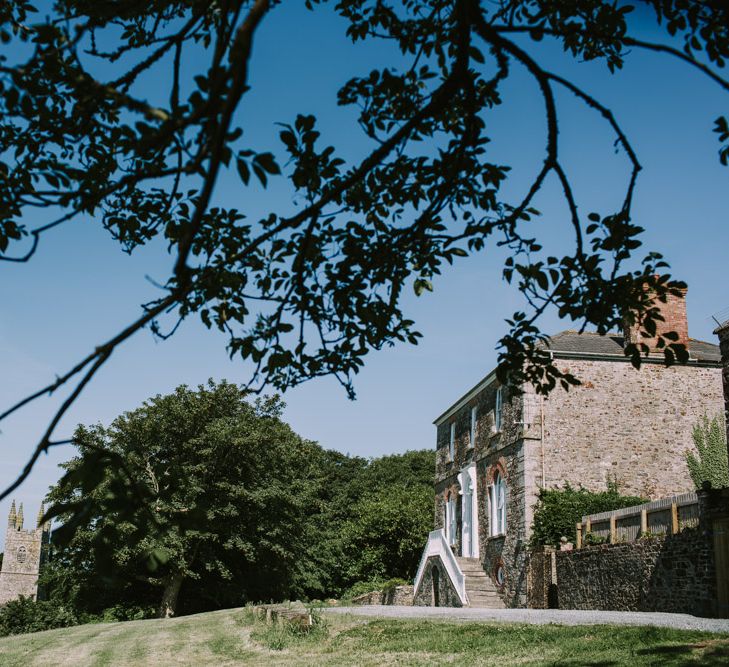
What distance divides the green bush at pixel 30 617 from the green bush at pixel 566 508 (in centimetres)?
2395

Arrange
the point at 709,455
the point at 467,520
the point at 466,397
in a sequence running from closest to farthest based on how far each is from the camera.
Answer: the point at 709,455 < the point at 467,520 < the point at 466,397

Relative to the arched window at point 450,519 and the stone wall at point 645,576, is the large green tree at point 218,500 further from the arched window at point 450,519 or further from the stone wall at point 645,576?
the stone wall at point 645,576

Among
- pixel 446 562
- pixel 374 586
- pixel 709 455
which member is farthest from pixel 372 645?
pixel 374 586

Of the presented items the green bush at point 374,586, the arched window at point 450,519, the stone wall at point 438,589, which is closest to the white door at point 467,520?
the arched window at point 450,519

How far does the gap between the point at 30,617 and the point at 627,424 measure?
92.2 feet

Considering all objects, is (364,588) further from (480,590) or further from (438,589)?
(480,590)

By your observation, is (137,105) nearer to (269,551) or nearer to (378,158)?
(378,158)

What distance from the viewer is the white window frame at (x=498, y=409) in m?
29.1

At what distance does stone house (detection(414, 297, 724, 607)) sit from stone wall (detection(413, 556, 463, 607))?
0.08 metres

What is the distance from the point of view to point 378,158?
3.94m

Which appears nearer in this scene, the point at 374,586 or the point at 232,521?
the point at 374,586

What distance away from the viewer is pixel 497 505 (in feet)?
94.0

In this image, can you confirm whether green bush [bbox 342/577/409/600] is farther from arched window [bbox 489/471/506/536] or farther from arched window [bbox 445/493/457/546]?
arched window [bbox 489/471/506/536]

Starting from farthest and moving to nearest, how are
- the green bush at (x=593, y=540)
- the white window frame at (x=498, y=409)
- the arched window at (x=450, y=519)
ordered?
the arched window at (x=450, y=519) < the white window frame at (x=498, y=409) < the green bush at (x=593, y=540)
